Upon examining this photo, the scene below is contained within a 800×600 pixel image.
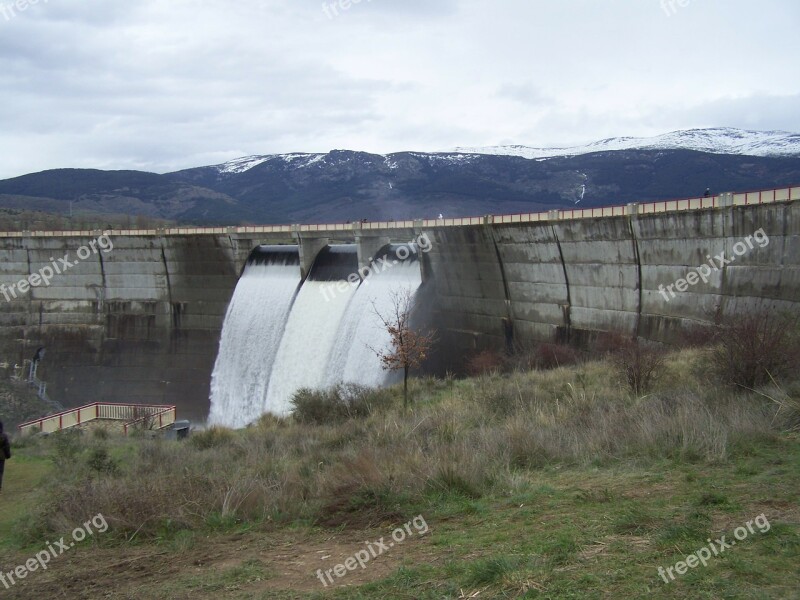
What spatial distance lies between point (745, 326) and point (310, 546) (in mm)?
8244

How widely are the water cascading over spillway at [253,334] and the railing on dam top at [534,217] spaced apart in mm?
1908

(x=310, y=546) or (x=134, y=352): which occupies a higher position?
(x=310, y=546)

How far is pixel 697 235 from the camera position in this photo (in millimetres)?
20094

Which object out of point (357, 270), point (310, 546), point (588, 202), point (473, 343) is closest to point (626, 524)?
point (310, 546)

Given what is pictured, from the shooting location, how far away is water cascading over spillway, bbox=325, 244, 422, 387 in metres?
27.4

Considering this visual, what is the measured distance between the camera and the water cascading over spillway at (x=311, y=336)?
29.7 meters

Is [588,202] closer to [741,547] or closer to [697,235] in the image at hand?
[697,235]
